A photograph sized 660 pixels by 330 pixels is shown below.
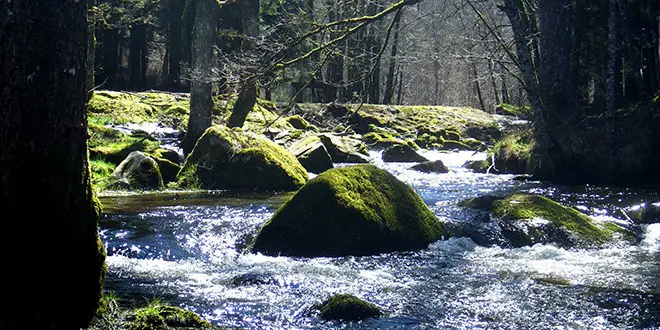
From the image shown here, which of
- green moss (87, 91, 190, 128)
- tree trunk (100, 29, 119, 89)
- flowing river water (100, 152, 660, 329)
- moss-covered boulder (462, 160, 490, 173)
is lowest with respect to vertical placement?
flowing river water (100, 152, 660, 329)

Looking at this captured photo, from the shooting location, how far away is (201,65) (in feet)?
56.0

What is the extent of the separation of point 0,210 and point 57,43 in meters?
1.02

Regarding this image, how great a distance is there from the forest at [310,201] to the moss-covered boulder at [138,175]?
0.05 metres

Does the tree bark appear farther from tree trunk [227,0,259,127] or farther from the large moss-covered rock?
the large moss-covered rock

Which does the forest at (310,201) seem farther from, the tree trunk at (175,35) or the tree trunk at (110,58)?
the tree trunk at (110,58)

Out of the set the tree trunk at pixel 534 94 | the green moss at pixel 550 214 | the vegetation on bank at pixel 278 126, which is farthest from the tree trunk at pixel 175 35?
the green moss at pixel 550 214

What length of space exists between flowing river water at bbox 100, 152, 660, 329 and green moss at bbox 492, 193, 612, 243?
0.31 metres

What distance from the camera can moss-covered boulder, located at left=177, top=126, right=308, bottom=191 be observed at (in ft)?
44.5

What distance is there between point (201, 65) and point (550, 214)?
1052 centimetres

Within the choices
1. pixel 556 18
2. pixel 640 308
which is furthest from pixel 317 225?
pixel 556 18

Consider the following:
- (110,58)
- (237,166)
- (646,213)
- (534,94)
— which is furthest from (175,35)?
(646,213)

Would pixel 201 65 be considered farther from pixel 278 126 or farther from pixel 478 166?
pixel 478 166

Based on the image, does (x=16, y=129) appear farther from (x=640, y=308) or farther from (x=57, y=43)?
(x=640, y=308)

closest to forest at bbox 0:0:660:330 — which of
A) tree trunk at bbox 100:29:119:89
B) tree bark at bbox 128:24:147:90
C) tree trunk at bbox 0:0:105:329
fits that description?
tree trunk at bbox 0:0:105:329
